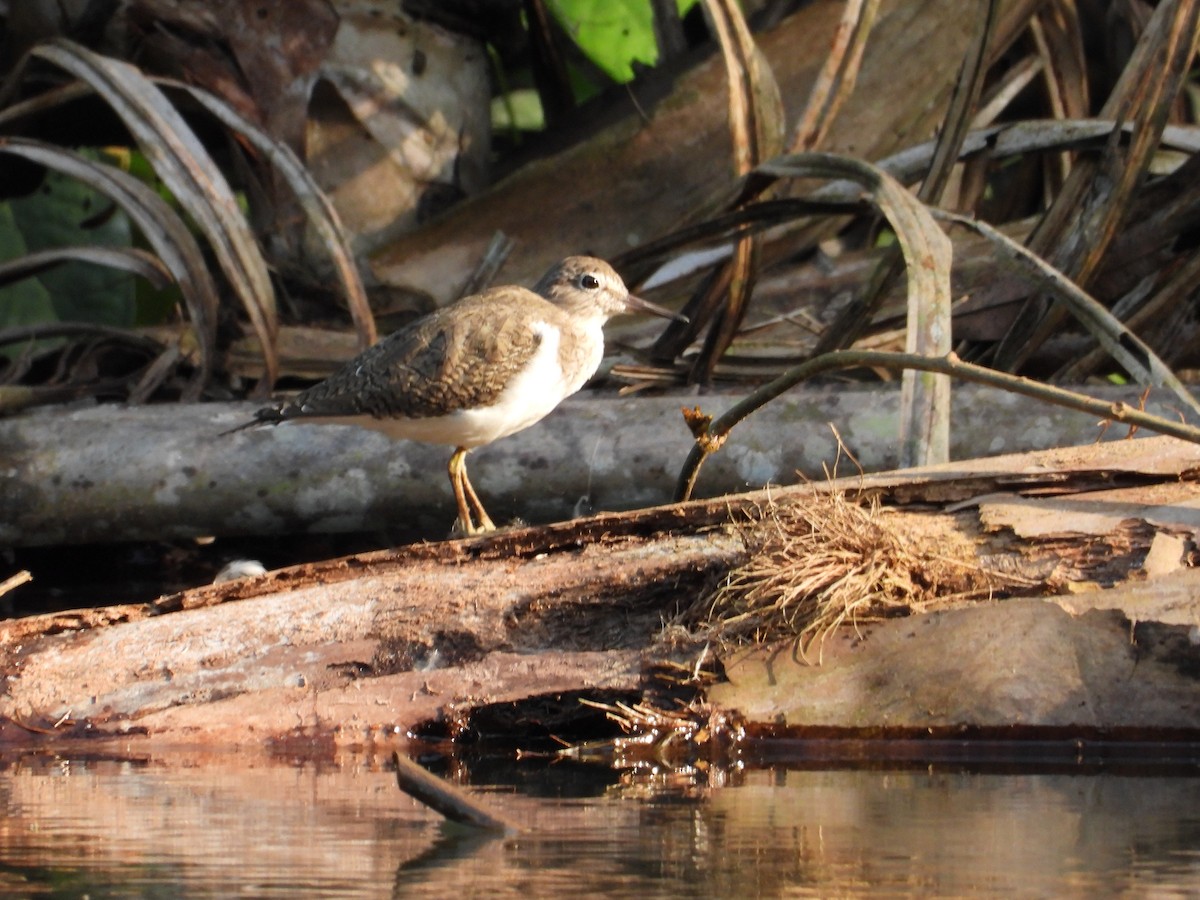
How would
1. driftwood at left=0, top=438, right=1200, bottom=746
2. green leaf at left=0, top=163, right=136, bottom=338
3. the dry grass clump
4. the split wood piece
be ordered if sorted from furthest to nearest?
1. green leaf at left=0, top=163, right=136, bottom=338
2. the dry grass clump
3. driftwood at left=0, top=438, right=1200, bottom=746
4. the split wood piece

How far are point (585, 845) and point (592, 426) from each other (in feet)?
10.5

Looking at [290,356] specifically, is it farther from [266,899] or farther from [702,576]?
[266,899]

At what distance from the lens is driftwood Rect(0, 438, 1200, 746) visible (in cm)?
405

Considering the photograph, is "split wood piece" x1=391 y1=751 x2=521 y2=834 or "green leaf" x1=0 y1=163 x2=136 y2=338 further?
"green leaf" x1=0 y1=163 x2=136 y2=338

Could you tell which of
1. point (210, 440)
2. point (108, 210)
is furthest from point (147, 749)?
point (108, 210)

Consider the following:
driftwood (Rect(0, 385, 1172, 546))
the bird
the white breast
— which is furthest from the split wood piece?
driftwood (Rect(0, 385, 1172, 546))

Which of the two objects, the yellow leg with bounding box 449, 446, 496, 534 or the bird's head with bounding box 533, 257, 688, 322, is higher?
the bird's head with bounding box 533, 257, 688, 322

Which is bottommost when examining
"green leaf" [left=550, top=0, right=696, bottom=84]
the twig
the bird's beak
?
the twig

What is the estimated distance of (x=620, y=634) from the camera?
448cm

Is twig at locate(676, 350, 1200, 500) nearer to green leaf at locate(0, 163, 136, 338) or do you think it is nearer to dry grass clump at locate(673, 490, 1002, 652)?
→ dry grass clump at locate(673, 490, 1002, 652)

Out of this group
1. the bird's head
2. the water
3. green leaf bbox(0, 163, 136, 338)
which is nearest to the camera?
the water

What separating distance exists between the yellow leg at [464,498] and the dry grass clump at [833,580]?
1725 millimetres

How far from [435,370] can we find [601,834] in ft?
9.18

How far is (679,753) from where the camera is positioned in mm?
4137
